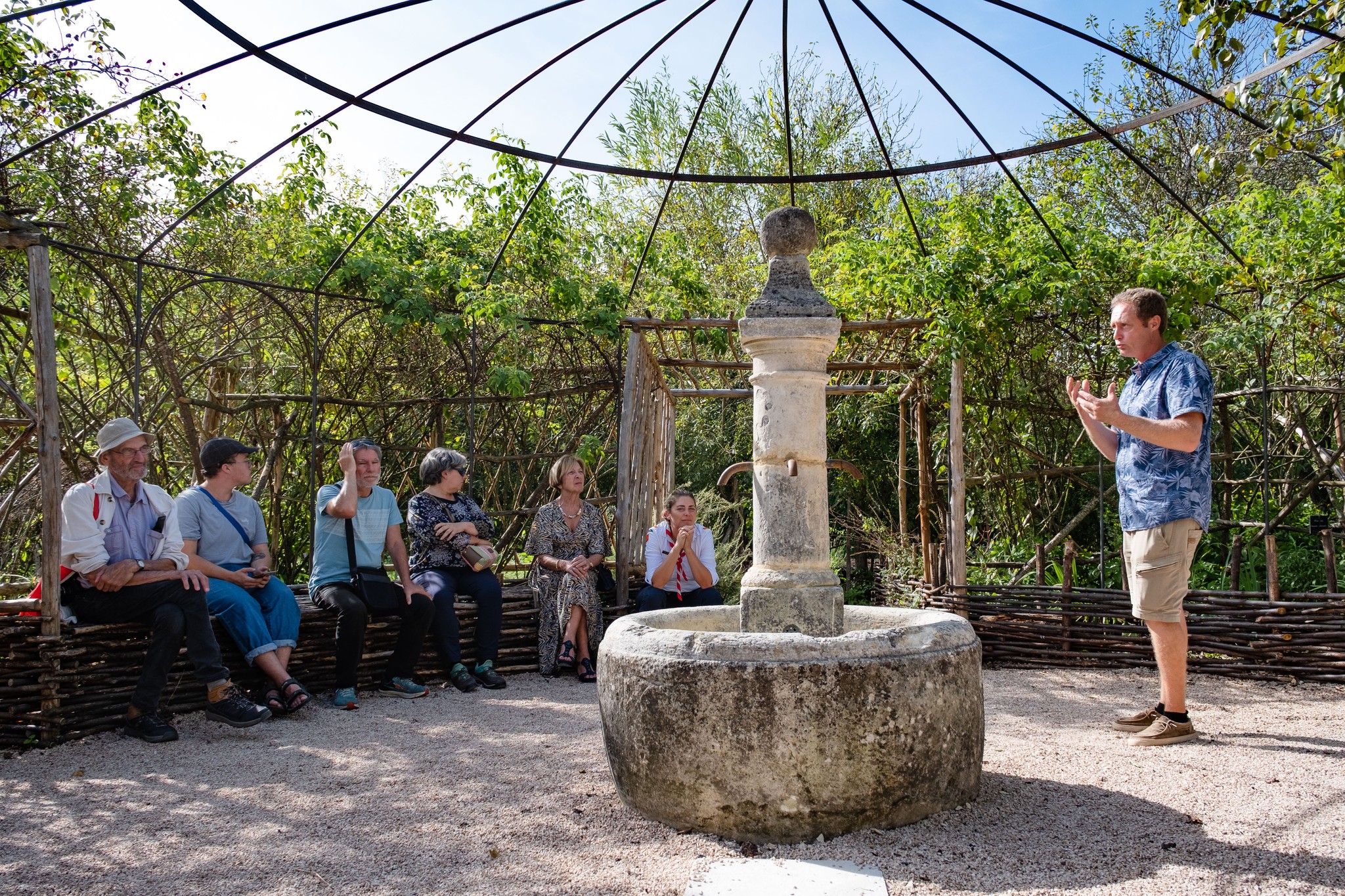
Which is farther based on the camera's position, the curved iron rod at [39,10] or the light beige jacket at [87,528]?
the light beige jacket at [87,528]

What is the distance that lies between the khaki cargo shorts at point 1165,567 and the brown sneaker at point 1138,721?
0.58 meters

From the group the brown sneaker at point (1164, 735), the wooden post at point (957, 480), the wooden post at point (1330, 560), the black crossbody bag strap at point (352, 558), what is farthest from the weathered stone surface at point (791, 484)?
the wooden post at point (1330, 560)

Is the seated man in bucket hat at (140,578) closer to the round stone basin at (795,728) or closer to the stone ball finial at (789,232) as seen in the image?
the round stone basin at (795,728)

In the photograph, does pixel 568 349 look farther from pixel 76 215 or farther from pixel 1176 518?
pixel 1176 518

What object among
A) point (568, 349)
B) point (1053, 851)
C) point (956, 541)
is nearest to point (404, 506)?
point (568, 349)

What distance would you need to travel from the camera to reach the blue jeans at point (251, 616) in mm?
5121

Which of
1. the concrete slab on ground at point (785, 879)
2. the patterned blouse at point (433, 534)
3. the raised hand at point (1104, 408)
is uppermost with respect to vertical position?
the raised hand at point (1104, 408)

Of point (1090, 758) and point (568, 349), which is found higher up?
point (568, 349)

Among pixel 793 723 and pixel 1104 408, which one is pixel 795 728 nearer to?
pixel 793 723

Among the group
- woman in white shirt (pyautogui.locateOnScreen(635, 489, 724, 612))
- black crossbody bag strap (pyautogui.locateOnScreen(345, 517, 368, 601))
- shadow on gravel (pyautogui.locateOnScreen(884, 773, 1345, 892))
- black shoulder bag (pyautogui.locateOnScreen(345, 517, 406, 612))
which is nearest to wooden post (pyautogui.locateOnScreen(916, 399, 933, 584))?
woman in white shirt (pyautogui.locateOnScreen(635, 489, 724, 612))

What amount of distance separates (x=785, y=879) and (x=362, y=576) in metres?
3.69

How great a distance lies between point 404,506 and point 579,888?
555 centimetres

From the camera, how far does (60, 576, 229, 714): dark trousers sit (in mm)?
4664

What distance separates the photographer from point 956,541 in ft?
22.4
